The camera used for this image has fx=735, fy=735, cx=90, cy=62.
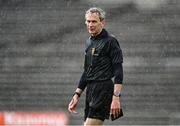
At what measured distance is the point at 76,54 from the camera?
535 inches

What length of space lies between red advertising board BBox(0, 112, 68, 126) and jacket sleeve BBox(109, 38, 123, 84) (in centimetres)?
628

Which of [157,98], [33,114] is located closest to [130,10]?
[157,98]

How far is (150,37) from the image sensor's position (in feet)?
44.1

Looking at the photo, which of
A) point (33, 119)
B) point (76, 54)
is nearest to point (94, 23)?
point (76, 54)

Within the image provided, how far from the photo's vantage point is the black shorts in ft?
24.1

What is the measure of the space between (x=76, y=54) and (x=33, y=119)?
145cm

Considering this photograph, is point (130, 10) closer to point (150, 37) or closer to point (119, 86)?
point (150, 37)

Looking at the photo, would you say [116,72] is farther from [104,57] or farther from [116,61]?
[104,57]

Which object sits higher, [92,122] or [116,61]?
[116,61]

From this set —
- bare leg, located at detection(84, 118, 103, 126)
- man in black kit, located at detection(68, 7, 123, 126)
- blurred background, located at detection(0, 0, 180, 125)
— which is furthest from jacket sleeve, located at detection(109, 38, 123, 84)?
blurred background, located at detection(0, 0, 180, 125)

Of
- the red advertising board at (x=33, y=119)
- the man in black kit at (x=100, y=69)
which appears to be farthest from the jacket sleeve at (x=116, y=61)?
the red advertising board at (x=33, y=119)

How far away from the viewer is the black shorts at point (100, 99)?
7.34 meters

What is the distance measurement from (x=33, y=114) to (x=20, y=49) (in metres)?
1.25

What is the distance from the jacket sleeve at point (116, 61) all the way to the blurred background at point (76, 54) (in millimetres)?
6132
